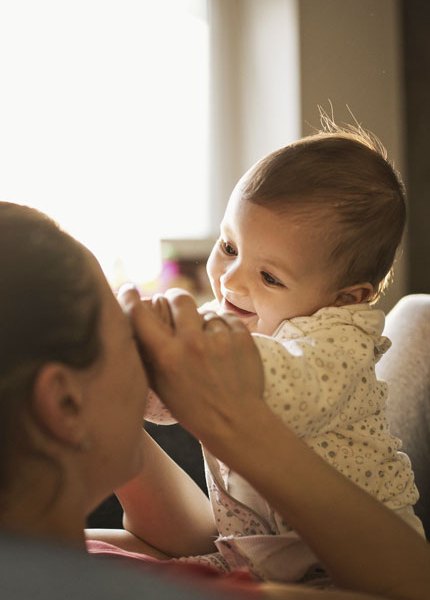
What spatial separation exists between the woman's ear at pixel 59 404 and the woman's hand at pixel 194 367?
0.13m

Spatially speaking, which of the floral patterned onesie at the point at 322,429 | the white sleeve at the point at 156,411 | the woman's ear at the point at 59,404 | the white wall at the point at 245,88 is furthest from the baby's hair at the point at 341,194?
the white wall at the point at 245,88

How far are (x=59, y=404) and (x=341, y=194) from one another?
24.4 inches

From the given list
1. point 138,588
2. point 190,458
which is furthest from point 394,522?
point 190,458

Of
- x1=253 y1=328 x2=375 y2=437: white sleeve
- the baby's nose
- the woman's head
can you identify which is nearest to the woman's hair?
the woman's head

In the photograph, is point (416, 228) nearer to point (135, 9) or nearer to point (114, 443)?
point (135, 9)

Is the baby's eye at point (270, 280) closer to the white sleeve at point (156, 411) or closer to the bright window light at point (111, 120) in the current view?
the white sleeve at point (156, 411)

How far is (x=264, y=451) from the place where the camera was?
0.93m

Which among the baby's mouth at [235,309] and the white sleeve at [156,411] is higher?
the baby's mouth at [235,309]

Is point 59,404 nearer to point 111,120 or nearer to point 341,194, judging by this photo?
point 341,194

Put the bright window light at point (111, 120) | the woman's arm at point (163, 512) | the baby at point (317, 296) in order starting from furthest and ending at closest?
the bright window light at point (111, 120)
the woman's arm at point (163, 512)
the baby at point (317, 296)

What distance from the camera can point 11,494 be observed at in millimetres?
798

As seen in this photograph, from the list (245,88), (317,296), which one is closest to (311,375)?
(317,296)

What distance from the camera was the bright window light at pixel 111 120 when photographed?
3.41 m

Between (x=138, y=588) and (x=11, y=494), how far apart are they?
0.34 m
